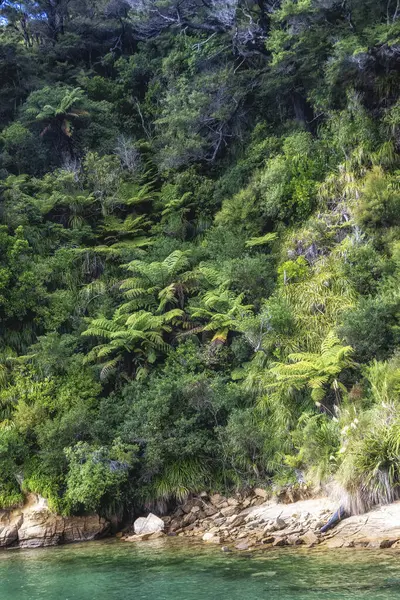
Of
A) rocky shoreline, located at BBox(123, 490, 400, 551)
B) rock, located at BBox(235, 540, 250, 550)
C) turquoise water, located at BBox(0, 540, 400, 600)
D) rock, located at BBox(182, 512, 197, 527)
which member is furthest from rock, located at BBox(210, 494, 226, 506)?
rock, located at BBox(235, 540, 250, 550)

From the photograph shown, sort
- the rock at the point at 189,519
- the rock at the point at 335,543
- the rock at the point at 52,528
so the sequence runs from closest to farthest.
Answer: the rock at the point at 335,543
the rock at the point at 189,519
the rock at the point at 52,528

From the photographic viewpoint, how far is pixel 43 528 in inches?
494

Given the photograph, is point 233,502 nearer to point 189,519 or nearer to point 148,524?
point 189,519

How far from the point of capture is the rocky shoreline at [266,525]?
9.35 meters

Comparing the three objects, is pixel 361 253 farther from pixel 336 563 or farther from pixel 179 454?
pixel 336 563

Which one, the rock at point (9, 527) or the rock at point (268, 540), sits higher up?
the rock at point (9, 527)

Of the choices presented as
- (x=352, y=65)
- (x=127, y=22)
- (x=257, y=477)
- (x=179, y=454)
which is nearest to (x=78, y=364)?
(x=179, y=454)

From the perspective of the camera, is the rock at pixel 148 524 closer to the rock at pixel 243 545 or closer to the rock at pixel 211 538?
the rock at pixel 211 538

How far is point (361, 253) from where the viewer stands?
13.9m

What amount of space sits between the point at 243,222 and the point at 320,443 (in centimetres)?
867

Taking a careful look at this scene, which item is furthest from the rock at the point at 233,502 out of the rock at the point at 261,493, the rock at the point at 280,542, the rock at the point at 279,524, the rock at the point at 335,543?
the rock at the point at 335,543

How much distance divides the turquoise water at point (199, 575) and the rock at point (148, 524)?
1156 millimetres

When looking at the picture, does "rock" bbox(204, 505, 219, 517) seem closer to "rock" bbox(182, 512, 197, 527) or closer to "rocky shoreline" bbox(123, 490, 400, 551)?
"rocky shoreline" bbox(123, 490, 400, 551)

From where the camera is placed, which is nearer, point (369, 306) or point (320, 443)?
point (320, 443)
